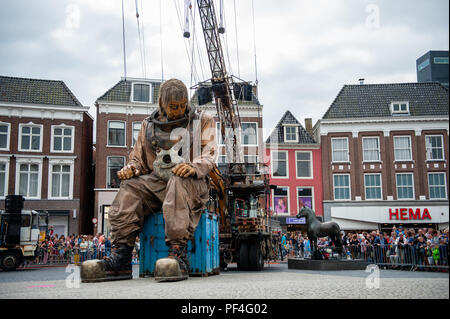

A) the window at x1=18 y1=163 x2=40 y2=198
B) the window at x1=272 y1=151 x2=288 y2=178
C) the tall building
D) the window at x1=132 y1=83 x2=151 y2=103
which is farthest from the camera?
the window at x1=272 y1=151 x2=288 y2=178

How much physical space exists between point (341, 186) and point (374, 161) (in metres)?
2.83

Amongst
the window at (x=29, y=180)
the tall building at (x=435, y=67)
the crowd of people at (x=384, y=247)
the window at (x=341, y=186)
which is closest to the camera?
the tall building at (x=435, y=67)

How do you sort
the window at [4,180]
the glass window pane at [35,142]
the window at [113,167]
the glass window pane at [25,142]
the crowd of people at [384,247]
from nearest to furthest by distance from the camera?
the crowd of people at [384,247] → the window at [4,180] → the glass window pane at [25,142] → the glass window pane at [35,142] → the window at [113,167]

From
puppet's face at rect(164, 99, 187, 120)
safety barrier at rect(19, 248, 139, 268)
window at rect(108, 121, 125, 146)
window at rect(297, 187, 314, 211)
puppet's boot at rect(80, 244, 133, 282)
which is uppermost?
window at rect(108, 121, 125, 146)

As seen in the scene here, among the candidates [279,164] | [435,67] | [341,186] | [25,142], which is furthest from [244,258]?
[341,186]

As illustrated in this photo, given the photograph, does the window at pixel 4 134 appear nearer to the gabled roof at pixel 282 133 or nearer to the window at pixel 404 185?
the gabled roof at pixel 282 133

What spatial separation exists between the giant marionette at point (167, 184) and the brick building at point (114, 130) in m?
23.5

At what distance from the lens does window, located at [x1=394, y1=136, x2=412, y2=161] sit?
29766 millimetres

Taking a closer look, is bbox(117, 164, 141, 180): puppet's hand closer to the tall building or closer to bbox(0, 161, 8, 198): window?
the tall building

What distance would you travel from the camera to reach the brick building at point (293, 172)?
31.3 m

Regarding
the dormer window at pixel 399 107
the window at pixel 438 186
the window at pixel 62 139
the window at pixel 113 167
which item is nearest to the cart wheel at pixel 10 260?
the window at pixel 438 186

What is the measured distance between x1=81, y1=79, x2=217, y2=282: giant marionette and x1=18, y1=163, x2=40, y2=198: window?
24131 mm

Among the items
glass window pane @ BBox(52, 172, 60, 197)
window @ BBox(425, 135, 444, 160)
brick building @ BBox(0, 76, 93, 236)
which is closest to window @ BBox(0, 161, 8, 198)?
brick building @ BBox(0, 76, 93, 236)

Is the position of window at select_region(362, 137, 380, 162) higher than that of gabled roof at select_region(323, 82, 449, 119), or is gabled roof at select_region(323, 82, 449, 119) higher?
gabled roof at select_region(323, 82, 449, 119)
